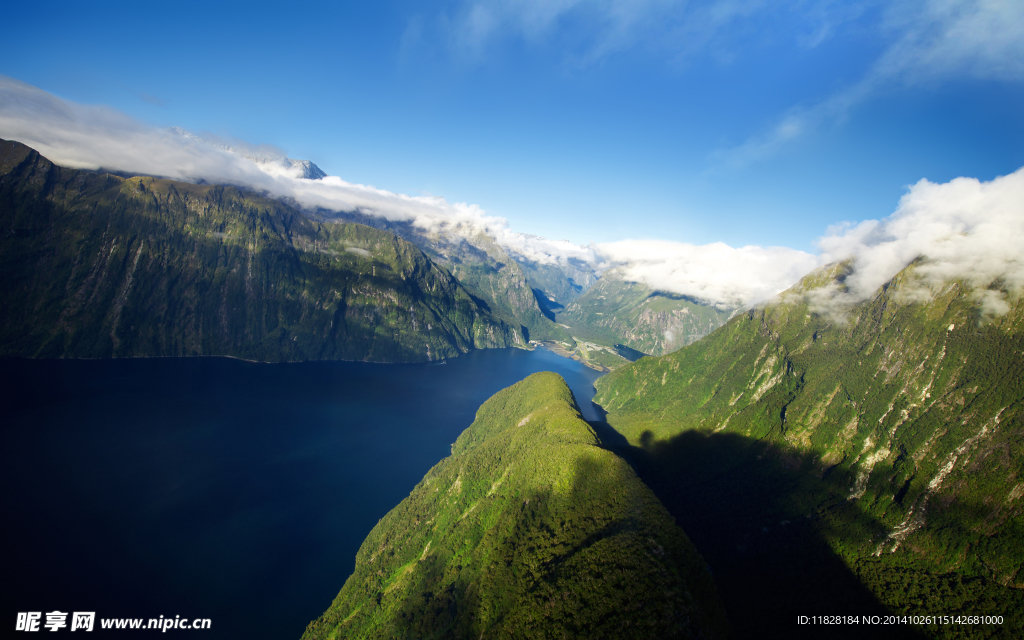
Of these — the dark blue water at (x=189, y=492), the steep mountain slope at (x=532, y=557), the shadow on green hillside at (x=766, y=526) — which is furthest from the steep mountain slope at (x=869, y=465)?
the dark blue water at (x=189, y=492)

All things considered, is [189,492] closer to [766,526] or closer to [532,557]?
[532,557]

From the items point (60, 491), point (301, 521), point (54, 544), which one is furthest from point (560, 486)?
point (60, 491)

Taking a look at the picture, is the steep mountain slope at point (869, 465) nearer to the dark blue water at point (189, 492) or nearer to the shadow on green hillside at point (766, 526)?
the shadow on green hillside at point (766, 526)

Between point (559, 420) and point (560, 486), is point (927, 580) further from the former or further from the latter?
point (559, 420)

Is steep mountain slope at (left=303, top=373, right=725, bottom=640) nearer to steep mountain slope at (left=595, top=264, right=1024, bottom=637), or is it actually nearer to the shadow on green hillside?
the shadow on green hillside

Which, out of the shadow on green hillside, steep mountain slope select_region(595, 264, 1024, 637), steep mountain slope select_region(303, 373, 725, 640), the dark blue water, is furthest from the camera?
the dark blue water

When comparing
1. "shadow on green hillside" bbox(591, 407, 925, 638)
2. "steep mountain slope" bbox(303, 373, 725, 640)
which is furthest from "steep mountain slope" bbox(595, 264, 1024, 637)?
"steep mountain slope" bbox(303, 373, 725, 640)
